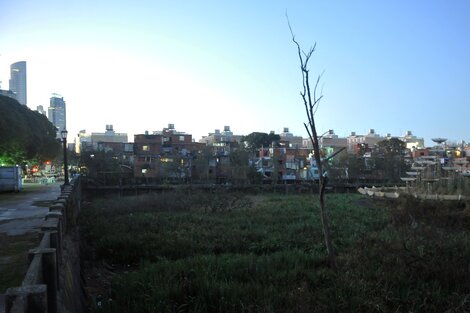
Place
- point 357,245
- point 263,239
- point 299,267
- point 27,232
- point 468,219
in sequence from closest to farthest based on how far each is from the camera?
point 299,267 < point 27,232 < point 357,245 < point 263,239 < point 468,219

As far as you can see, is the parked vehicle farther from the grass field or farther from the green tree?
the green tree

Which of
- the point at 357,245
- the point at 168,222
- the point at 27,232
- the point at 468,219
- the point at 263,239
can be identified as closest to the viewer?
the point at 27,232

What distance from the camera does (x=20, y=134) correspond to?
3450 centimetres

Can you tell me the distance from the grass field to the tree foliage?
57.2ft

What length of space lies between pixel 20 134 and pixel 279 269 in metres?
30.1

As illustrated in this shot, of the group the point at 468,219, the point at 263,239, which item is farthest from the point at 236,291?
the point at 468,219

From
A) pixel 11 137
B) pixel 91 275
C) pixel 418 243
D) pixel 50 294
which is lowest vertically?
pixel 91 275

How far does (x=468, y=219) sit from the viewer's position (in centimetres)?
1952

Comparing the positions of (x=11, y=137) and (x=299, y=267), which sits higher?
(x=11, y=137)

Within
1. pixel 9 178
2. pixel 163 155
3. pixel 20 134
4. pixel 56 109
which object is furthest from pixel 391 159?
pixel 56 109

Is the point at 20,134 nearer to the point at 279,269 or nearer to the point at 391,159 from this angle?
the point at 279,269

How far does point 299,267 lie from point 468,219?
492 inches

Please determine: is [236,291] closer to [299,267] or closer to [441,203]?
[299,267]

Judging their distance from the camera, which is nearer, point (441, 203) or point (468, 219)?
point (468, 219)
